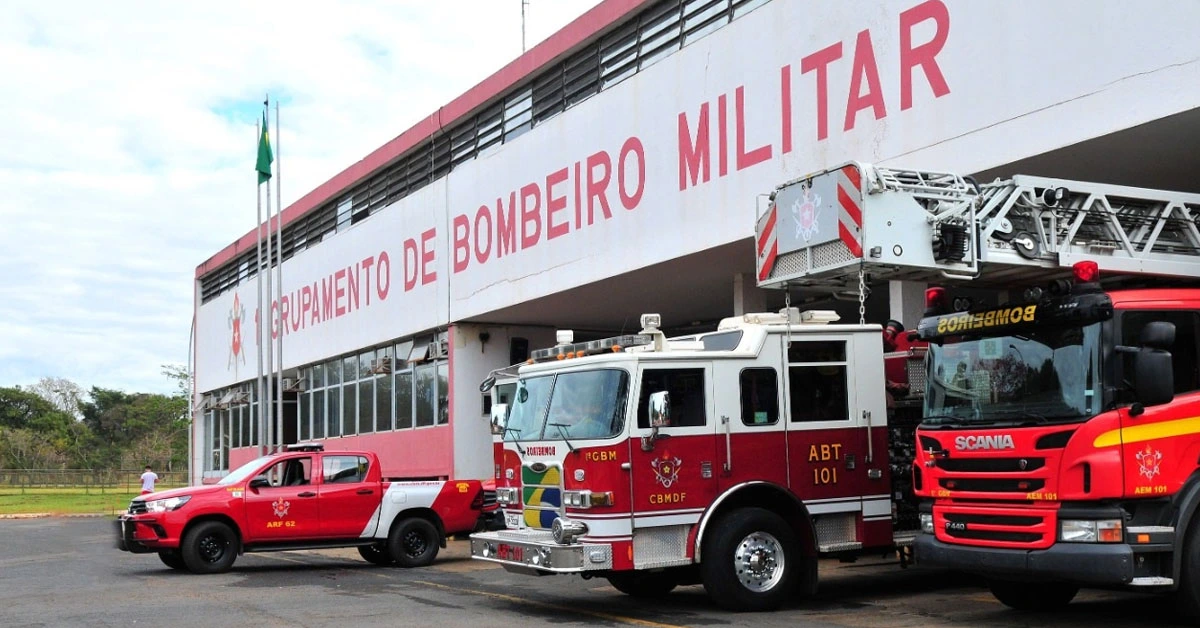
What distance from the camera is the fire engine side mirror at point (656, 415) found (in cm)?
1109

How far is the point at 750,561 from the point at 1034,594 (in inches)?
98.2

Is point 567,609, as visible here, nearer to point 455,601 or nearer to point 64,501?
point 455,601

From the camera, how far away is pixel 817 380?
1215cm

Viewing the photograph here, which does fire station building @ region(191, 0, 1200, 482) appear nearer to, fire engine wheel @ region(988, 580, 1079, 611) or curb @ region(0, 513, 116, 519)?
fire engine wheel @ region(988, 580, 1079, 611)

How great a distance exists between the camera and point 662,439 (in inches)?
449

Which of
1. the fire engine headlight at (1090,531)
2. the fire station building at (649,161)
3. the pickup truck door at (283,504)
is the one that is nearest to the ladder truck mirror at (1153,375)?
the fire engine headlight at (1090,531)

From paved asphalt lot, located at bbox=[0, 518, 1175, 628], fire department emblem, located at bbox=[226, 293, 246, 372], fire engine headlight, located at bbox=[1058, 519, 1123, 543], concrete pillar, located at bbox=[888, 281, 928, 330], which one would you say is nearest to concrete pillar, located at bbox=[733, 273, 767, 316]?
concrete pillar, located at bbox=[888, 281, 928, 330]

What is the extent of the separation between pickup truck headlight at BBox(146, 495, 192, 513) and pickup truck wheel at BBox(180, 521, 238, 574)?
0.38 meters

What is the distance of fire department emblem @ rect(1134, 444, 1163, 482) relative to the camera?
9.30m

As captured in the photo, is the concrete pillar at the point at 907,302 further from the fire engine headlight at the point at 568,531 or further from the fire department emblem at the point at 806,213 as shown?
the fire engine headlight at the point at 568,531

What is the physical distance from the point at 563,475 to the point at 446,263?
605 inches

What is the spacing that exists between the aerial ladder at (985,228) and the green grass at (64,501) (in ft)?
91.0

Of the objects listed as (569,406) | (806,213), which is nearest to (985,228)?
(806,213)

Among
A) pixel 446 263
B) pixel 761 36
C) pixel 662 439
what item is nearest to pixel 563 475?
pixel 662 439
